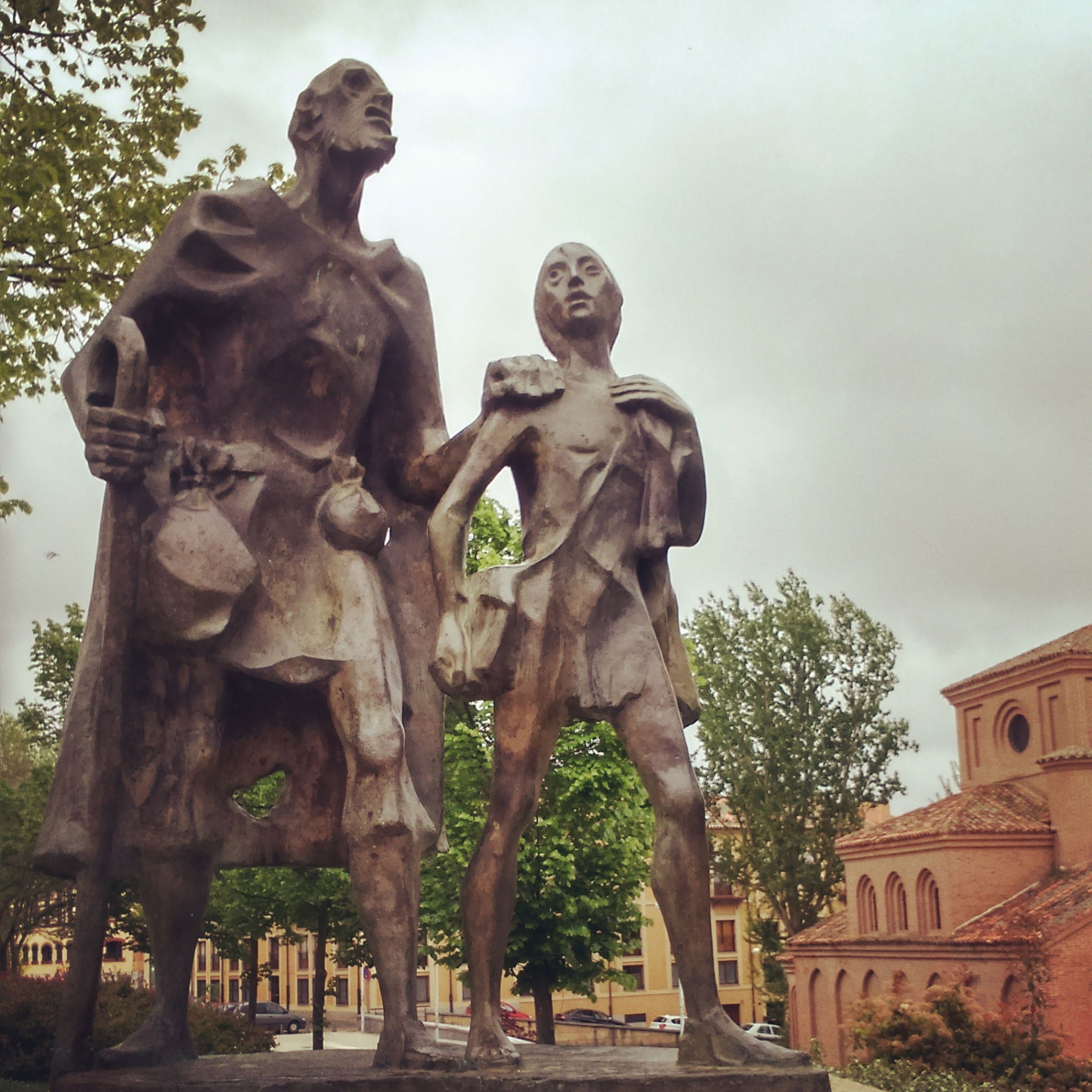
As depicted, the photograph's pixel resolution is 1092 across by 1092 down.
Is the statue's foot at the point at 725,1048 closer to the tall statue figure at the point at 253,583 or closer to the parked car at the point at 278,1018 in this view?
the tall statue figure at the point at 253,583

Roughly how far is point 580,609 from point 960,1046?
1008 inches

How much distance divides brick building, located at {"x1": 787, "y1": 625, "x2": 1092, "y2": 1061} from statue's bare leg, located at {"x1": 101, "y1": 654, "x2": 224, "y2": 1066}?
33.4m

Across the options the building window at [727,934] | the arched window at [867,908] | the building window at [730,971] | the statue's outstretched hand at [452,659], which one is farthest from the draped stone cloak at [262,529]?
the building window at [730,971]

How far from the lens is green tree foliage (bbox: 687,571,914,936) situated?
5122cm

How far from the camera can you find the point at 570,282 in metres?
5.79

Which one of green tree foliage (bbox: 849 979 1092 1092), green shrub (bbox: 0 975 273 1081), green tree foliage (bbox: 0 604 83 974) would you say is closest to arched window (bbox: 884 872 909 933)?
green tree foliage (bbox: 849 979 1092 1092)

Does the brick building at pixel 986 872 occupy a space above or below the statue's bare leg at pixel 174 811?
above

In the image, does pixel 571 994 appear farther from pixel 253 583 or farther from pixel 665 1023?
pixel 253 583

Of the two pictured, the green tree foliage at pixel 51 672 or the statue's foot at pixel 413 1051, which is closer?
the statue's foot at pixel 413 1051

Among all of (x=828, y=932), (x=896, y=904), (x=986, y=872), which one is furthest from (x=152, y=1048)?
(x=828, y=932)

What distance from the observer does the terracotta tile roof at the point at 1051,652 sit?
45.6 metres

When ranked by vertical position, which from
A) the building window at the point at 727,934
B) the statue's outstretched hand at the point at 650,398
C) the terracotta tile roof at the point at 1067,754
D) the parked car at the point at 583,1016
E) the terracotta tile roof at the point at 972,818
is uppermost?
the terracotta tile roof at the point at 1067,754

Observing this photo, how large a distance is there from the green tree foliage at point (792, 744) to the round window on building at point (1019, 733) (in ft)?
14.9

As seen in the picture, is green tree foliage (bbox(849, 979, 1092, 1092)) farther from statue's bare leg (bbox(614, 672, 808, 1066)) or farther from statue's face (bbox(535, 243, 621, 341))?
statue's face (bbox(535, 243, 621, 341))
